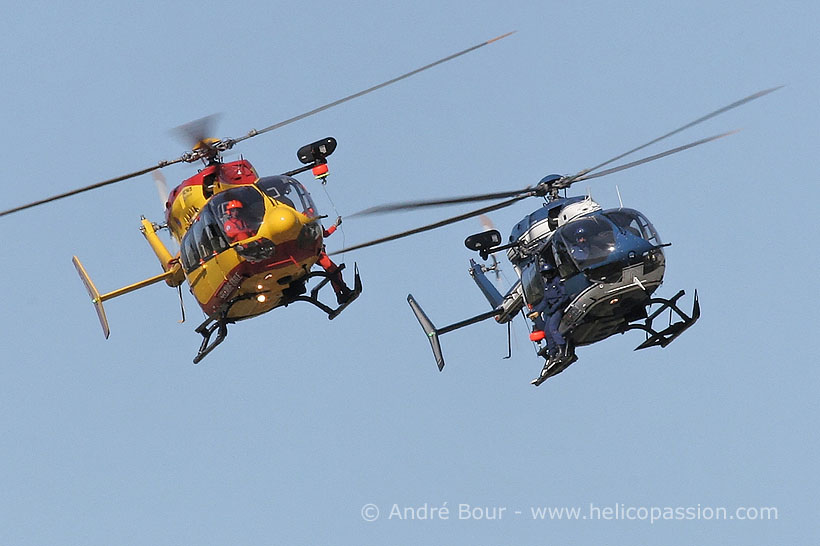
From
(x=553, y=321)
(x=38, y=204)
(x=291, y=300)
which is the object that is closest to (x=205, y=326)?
(x=291, y=300)

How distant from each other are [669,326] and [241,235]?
8.54 metres

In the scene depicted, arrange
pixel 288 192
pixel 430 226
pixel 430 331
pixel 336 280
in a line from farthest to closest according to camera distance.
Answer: pixel 430 331, pixel 336 280, pixel 288 192, pixel 430 226

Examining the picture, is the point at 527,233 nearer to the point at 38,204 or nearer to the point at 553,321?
the point at 553,321

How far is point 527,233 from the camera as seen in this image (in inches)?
1513

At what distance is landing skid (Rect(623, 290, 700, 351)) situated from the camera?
37094 mm

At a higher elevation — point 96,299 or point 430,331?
point 96,299

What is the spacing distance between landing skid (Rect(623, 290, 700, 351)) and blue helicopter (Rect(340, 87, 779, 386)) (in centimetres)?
2

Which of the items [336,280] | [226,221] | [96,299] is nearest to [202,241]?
[226,221]

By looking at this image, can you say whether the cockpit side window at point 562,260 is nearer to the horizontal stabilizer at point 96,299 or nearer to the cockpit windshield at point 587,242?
the cockpit windshield at point 587,242

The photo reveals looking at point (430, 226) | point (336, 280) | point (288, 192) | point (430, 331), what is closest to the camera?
point (430, 226)

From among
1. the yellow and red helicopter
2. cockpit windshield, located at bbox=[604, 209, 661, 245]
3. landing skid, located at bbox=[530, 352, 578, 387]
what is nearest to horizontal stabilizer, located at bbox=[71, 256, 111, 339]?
the yellow and red helicopter

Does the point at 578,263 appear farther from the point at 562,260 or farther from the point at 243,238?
the point at 243,238

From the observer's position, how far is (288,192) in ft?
123

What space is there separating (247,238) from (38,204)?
3991 millimetres
